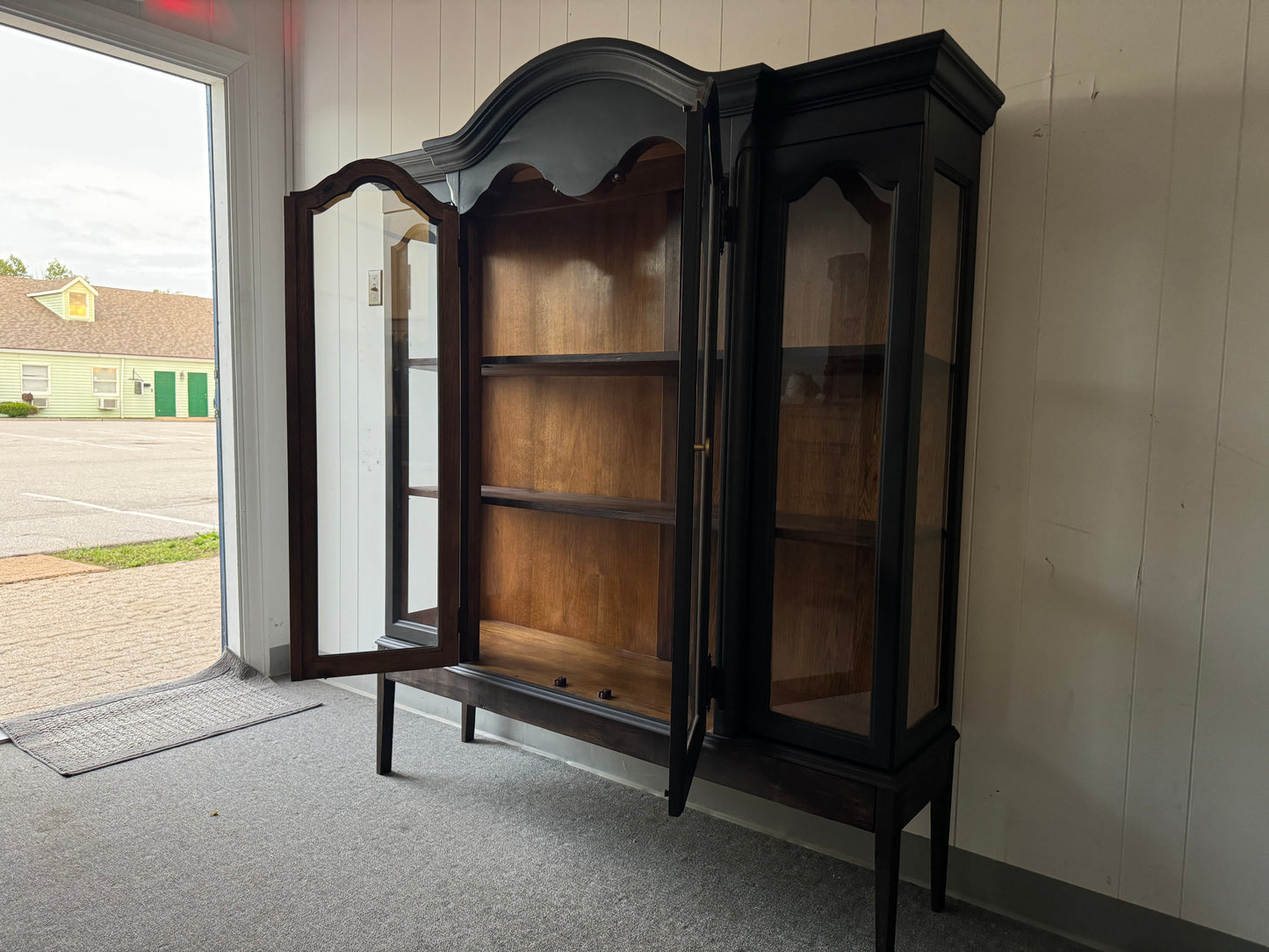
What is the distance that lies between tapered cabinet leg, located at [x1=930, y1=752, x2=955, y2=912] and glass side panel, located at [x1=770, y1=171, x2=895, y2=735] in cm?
36

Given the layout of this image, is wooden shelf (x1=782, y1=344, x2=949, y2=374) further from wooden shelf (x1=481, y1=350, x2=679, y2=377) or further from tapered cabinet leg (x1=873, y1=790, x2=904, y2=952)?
Answer: tapered cabinet leg (x1=873, y1=790, x2=904, y2=952)

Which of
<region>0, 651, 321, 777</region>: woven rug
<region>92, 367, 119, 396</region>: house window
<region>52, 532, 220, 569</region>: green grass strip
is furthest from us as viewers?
<region>52, 532, 220, 569</region>: green grass strip

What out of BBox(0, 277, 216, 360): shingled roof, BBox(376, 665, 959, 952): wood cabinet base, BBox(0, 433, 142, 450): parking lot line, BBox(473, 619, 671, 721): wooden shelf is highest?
BBox(0, 277, 216, 360): shingled roof

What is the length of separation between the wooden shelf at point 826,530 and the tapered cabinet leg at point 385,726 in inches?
53.0

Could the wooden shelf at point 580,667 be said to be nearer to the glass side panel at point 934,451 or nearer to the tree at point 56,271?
the glass side panel at point 934,451

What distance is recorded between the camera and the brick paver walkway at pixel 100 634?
125 inches

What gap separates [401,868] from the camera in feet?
6.29

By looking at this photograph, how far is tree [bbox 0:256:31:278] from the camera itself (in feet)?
9.14

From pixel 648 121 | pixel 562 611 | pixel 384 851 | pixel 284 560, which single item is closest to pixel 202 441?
pixel 284 560

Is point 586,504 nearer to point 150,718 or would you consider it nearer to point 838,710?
point 838,710

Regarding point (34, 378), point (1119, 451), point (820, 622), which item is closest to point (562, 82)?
point (820, 622)

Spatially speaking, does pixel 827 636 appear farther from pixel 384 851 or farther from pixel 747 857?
pixel 384 851

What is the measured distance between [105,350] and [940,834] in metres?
3.26

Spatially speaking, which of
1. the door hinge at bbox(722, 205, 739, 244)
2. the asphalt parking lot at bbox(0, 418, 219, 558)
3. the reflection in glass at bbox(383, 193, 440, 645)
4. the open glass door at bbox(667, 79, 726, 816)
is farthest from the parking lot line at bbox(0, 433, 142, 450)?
the door hinge at bbox(722, 205, 739, 244)
